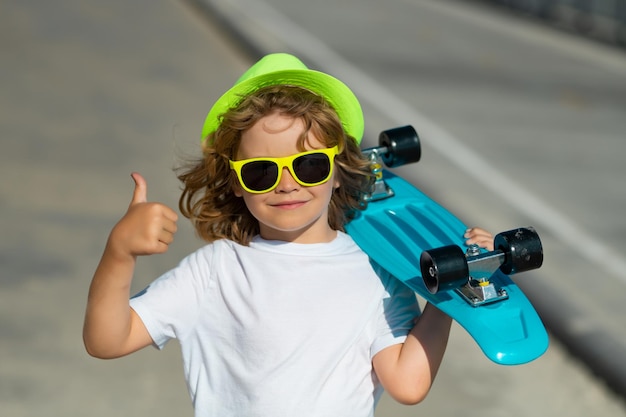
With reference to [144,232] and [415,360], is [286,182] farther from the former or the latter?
[415,360]

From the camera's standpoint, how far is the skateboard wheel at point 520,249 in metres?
2.45

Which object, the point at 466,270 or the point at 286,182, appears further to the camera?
the point at 286,182

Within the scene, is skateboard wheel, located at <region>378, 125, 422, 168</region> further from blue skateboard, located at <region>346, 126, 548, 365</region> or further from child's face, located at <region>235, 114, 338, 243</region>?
child's face, located at <region>235, 114, 338, 243</region>

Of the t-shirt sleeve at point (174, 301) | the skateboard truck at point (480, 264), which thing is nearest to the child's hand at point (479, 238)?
the skateboard truck at point (480, 264)

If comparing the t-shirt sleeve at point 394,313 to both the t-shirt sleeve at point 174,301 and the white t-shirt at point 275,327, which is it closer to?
the white t-shirt at point 275,327

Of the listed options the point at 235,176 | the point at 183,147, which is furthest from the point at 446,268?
the point at 183,147

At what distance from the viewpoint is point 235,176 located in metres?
2.63

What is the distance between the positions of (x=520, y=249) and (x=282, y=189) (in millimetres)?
620

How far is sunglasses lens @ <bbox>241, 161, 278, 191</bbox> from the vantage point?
249 cm

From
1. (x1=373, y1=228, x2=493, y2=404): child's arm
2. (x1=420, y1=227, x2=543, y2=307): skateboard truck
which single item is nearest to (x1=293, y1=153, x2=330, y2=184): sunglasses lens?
(x1=420, y1=227, x2=543, y2=307): skateboard truck

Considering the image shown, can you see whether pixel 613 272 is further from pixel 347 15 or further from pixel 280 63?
pixel 347 15

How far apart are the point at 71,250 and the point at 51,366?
1081mm

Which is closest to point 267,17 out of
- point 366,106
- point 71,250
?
point 366,106

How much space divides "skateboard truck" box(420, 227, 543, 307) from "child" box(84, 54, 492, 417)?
13 centimetres
